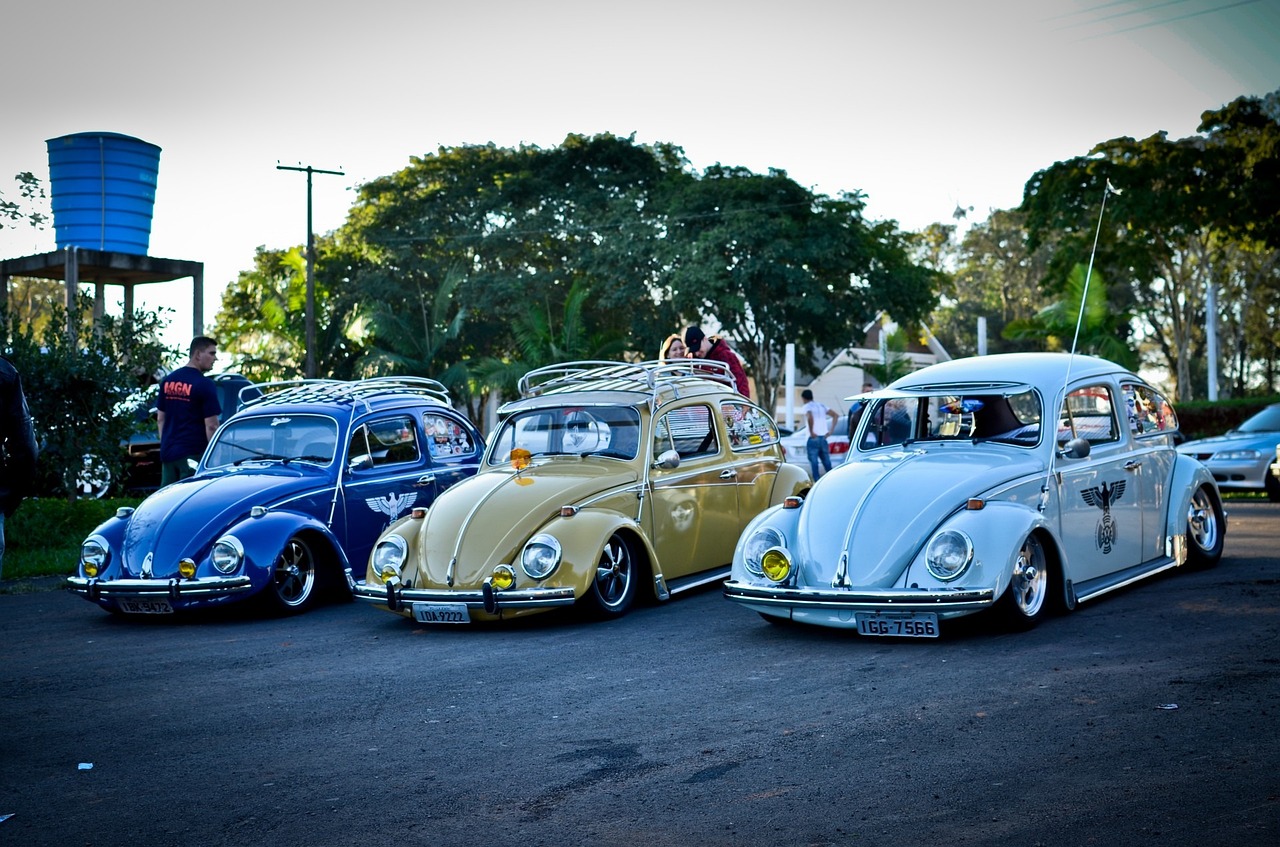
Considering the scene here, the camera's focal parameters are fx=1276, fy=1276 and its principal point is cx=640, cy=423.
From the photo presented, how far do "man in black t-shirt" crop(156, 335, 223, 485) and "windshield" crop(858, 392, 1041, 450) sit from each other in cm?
630

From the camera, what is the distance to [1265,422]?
20.0 metres

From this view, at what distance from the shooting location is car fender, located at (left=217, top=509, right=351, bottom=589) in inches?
378

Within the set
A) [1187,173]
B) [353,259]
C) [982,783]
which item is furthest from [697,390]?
[353,259]

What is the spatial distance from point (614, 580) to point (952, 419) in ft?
9.13

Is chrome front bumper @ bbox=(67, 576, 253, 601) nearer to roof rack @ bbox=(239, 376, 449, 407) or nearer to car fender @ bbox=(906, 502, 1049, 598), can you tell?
roof rack @ bbox=(239, 376, 449, 407)

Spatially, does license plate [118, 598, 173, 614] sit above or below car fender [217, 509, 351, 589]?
below

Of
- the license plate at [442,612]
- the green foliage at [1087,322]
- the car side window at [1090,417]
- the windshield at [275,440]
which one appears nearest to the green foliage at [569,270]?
the green foliage at [1087,322]

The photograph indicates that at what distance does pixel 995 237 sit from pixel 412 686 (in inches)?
2043

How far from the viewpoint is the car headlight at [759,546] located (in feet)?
26.9

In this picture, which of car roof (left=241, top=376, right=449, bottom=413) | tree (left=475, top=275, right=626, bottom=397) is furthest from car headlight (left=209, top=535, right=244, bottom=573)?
tree (left=475, top=275, right=626, bottom=397)

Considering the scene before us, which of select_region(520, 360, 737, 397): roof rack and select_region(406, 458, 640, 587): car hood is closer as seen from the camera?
select_region(406, 458, 640, 587): car hood

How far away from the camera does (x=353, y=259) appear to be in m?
44.9

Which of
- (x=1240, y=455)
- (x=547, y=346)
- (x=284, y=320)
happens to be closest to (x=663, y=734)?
(x=1240, y=455)

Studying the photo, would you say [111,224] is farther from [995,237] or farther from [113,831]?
[995,237]
